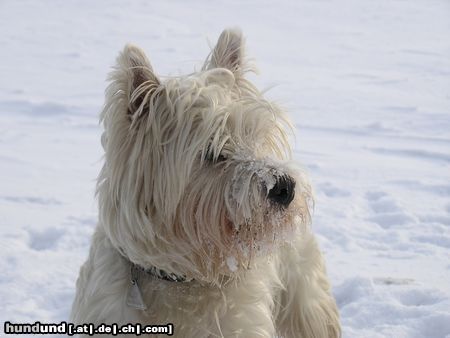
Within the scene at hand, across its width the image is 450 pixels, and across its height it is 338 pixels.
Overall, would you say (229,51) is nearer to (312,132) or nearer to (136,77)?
(136,77)

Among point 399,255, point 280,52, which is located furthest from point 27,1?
point 399,255

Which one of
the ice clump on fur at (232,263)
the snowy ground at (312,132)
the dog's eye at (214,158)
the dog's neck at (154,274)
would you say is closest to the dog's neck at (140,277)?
the dog's neck at (154,274)

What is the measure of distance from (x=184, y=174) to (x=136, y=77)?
0.53m

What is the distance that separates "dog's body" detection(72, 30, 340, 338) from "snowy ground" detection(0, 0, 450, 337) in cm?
89

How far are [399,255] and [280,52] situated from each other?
9922mm

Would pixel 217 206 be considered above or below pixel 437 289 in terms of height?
above

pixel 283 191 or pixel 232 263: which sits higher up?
pixel 283 191

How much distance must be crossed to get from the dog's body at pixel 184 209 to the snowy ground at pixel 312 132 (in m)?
0.89

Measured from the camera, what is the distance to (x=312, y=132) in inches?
375

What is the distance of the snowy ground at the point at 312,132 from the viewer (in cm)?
497

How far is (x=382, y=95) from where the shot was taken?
456 inches

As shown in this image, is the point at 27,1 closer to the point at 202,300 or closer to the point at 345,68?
the point at 345,68

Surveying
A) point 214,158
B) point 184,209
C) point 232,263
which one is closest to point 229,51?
point 214,158

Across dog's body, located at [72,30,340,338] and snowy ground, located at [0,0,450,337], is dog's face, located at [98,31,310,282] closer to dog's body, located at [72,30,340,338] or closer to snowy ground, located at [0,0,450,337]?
dog's body, located at [72,30,340,338]
